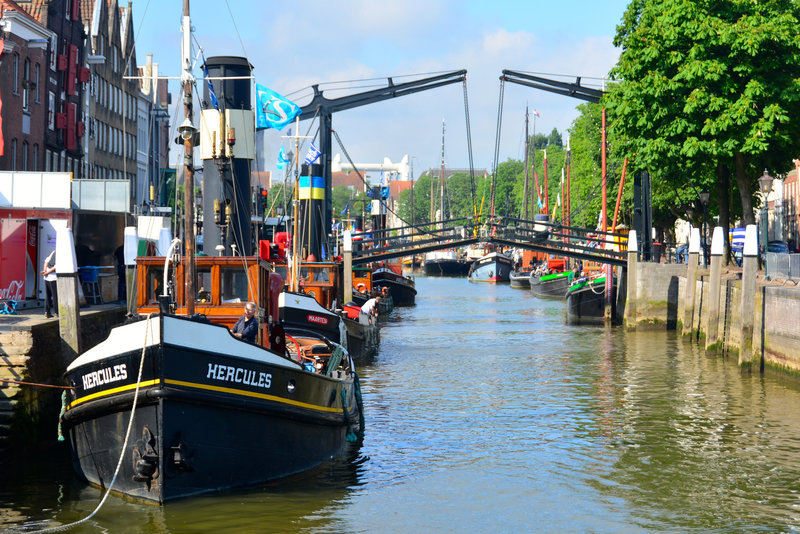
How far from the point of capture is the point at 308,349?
1000 inches

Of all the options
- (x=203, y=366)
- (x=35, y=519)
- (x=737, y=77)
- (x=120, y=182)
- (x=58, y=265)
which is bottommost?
(x=35, y=519)

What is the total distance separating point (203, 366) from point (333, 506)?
297 centimetres

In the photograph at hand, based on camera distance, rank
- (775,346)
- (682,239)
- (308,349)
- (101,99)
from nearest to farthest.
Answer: (308,349) → (775,346) → (101,99) → (682,239)

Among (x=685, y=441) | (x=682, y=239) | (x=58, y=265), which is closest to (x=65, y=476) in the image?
(x=58, y=265)

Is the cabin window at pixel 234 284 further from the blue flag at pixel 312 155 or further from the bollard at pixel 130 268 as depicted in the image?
the blue flag at pixel 312 155

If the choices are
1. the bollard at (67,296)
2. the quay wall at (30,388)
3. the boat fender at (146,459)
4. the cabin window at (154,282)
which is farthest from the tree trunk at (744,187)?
the boat fender at (146,459)

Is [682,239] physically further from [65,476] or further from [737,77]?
[65,476]

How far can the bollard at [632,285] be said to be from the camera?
150 feet

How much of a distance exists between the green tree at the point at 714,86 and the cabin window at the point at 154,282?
24.0 metres

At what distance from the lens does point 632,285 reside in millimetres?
46188

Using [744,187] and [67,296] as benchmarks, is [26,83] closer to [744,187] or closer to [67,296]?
[67,296]

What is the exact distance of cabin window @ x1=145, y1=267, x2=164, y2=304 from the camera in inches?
825

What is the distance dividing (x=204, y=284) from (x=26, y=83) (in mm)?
27426

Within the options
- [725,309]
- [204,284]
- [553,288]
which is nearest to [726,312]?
[725,309]
